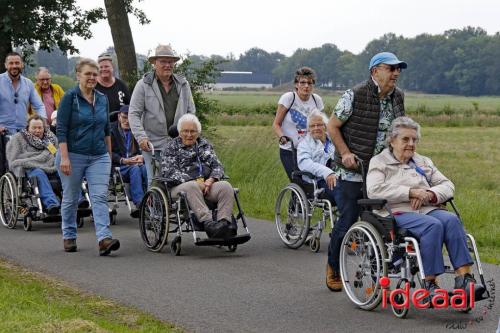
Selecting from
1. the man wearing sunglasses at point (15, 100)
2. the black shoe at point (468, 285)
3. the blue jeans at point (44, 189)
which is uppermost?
the man wearing sunglasses at point (15, 100)

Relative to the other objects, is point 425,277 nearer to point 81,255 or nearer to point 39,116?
point 81,255

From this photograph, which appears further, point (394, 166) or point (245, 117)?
point (245, 117)

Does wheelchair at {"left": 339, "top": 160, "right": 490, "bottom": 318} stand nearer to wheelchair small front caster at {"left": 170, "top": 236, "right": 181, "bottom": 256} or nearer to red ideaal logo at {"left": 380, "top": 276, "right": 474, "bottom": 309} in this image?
red ideaal logo at {"left": 380, "top": 276, "right": 474, "bottom": 309}

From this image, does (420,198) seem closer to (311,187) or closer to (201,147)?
(311,187)

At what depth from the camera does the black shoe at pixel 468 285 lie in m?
6.55

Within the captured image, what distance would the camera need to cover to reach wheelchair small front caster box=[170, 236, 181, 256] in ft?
32.2

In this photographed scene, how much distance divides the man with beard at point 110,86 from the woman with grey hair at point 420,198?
20.2 ft

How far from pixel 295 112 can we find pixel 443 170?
47.0ft

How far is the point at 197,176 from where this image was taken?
9977 millimetres

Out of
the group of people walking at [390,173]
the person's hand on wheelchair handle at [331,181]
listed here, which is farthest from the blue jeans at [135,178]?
the group of people walking at [390,173]

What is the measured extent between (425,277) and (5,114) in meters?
7.75

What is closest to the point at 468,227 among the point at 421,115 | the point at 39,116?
the point at 39,116

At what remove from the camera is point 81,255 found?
9.91 m

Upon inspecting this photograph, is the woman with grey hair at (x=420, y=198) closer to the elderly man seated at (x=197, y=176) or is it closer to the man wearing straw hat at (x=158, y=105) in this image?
the elderly man seated at (x=197, y=176)
